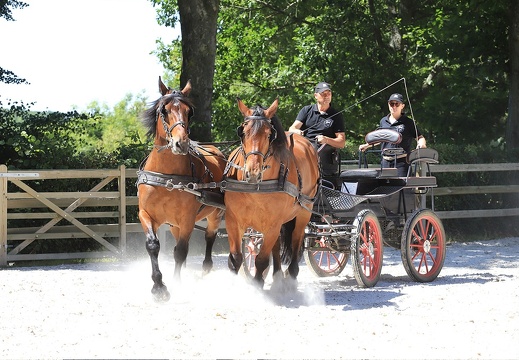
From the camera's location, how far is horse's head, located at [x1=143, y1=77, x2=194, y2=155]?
8414 millimetres

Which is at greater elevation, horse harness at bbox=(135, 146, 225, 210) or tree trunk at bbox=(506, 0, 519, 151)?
tree trunk at bbox=(506, 0, 519, 151)

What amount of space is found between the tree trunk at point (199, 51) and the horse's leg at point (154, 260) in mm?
6391

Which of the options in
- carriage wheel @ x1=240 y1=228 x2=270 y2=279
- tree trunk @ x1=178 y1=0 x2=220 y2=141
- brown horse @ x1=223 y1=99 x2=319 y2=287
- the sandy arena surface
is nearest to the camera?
the sandy arena surface

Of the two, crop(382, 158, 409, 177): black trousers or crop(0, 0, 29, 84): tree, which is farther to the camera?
crop(0, 0, 29, 84): tree

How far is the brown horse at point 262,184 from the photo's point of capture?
8.34m

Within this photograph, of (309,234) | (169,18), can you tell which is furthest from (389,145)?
(169,18)

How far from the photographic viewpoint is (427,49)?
862 inches

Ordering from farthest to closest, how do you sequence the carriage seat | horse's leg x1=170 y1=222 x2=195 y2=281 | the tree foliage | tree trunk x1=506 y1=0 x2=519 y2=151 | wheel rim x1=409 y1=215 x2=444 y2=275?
the tree foliage
tree trunk x1=506 y1=0 x2=519 y2=151
wheel rim x1=409 y1=215 x2=444 y2=275
the carriage seat
horse's leg x1=170 y1=222 x2=195 y2=281

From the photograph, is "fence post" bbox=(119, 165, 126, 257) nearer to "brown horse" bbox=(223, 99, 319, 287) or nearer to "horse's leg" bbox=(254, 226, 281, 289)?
"brown horse" bbox=(223, 99, 319, 287)

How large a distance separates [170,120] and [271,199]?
1.29 metres

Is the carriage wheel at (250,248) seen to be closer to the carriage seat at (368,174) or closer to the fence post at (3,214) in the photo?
the carriage seat at (368,174)

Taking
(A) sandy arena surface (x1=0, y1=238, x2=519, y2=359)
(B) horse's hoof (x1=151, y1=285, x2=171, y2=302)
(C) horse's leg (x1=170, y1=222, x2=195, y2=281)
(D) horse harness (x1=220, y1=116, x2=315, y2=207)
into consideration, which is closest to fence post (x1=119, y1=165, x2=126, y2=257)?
(A) sandy arena surface (x1=0, y1=238, x2=519, y2=359)

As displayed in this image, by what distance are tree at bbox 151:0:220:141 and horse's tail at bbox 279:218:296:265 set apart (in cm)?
555

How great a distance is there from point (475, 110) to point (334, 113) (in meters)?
12.6
